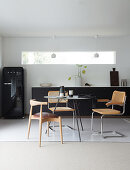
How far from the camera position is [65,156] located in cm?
307

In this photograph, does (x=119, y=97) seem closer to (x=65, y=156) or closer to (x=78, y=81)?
(x=65, y=156)

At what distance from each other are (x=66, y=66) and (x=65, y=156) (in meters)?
4.36

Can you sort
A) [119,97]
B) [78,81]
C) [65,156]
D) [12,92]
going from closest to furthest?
[65,156] < [119,97] < [12,92] < [78,81]

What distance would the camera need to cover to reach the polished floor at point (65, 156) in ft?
8.84

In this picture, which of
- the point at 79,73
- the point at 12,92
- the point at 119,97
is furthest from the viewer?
the point at 79,73

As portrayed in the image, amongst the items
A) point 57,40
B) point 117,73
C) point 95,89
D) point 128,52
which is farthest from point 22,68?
point 128,52

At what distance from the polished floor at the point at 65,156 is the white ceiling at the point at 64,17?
2.77 meters

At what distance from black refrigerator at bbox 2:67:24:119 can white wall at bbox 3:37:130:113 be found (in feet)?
1.57

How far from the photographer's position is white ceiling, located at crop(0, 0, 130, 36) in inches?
169

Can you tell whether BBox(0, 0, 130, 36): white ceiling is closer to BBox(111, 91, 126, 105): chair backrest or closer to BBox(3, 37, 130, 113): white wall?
BBox(3, 37, 130, 113): white wall

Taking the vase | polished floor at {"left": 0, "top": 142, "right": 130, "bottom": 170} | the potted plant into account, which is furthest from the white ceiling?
polished floor at {"left": 0, "top": 142, "right": 130, "bottom": 170}

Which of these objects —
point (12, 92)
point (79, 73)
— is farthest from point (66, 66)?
point (12, 92)

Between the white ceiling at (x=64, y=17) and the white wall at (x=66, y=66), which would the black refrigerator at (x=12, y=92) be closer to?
the white wall at (x=66, y=66)

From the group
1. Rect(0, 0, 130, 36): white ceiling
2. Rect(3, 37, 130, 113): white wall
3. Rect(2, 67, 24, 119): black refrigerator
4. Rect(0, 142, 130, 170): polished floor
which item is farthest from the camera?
Rect(3, 37, 130, 113): white wall
